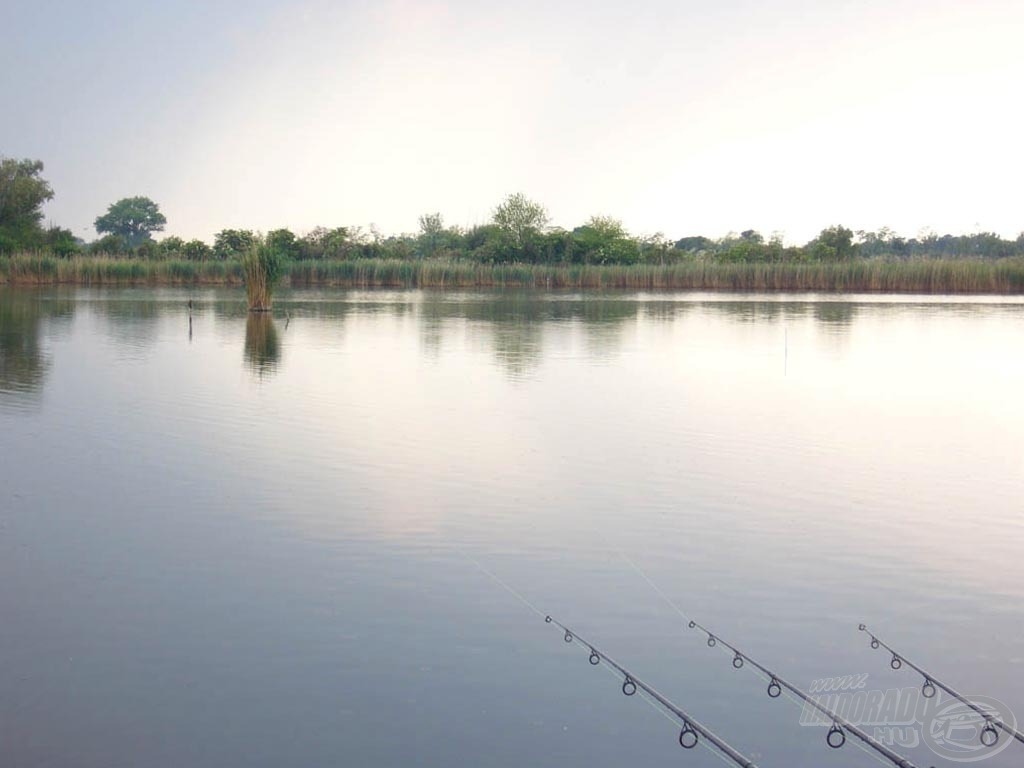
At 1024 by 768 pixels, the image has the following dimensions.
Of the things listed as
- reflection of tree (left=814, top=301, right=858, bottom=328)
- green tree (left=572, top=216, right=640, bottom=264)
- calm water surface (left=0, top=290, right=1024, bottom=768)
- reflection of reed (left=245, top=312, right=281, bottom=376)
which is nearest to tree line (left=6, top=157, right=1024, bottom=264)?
green tree (left=572, top=216, right=640, bottom=264)

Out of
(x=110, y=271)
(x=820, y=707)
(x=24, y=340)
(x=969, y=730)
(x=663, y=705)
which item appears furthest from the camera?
(x=110, y=271)

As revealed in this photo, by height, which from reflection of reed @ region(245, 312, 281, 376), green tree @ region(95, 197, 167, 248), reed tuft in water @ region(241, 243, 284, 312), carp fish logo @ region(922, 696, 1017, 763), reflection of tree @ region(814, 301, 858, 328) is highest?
green tree @ region(95, 197, 167, 248)

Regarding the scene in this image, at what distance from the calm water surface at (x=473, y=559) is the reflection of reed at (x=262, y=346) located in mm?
1210

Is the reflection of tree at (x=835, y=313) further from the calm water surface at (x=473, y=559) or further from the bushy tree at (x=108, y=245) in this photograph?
the bushy tree at (x=108, y=245)

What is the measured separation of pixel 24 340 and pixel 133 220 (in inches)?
4241

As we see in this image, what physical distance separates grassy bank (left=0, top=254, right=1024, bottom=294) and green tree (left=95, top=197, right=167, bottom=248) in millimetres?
70837

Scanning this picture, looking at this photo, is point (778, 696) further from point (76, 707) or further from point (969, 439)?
point (969, 439)

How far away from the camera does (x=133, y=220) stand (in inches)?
4719

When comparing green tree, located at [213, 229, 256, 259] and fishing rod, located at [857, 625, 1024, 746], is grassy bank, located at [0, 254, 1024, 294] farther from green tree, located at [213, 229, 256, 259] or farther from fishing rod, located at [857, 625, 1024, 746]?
fishing rod, located at [857, 625, 1024, 746]

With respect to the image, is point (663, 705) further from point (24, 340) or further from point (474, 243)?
point (474, 243)

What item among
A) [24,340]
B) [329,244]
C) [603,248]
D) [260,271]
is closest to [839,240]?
[603,248]

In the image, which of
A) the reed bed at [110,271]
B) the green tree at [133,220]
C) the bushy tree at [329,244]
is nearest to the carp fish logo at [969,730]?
the reed bed at [110,271]

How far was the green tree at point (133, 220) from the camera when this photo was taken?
120m

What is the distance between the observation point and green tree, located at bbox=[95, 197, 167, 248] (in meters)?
120
